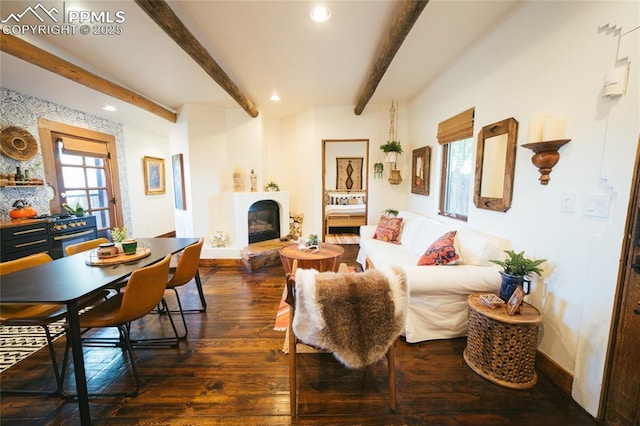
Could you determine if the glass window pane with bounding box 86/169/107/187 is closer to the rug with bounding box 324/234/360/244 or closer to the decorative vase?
the rug with bounding box 324/234/360/244

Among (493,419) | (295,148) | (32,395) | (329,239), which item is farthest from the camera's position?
(329,239)

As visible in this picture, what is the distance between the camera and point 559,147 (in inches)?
63.0

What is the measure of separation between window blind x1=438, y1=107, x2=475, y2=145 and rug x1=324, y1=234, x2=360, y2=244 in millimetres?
2584

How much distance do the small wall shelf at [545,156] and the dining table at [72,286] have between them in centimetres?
290

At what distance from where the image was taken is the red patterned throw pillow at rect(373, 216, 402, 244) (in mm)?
3561

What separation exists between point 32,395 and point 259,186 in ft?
11.3

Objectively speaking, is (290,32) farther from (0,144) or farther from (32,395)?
(0,144)

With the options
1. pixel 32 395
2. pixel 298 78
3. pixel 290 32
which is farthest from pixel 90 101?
pixel 32 395

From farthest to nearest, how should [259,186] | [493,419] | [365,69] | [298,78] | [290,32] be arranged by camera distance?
1. [259,186]
2. [298,78]
3. [365,69]
4. [290,32]
5. [493,419]

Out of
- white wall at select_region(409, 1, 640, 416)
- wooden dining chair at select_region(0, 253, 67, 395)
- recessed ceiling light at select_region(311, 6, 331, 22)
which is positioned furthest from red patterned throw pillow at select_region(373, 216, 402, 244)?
wooden dining chair at select_region(0, 253, 67, 395)

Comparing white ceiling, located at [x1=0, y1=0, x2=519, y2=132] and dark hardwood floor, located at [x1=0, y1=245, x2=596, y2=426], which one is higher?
white ceiling, located at [x1=0, y1=0, x2=519, y2=132]

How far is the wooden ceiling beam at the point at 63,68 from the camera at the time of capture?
6.67ft

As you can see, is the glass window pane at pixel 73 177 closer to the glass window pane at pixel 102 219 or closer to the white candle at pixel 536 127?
the glass window pane at pixel 102 219

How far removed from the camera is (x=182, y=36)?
2053 mm
